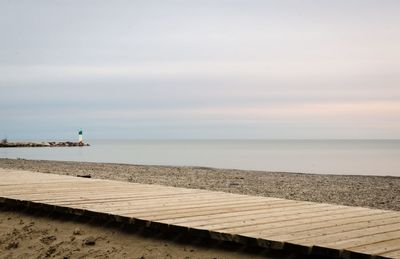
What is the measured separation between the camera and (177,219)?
5.95 meters

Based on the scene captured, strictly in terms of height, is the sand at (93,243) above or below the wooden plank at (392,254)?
below

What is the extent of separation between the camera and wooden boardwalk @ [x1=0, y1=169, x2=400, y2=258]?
480 cm

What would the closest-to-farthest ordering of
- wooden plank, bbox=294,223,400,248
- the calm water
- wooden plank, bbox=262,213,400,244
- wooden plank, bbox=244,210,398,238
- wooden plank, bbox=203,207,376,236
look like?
1. wooden plank, bbox=294,223,400,248
2. wooden plank, bbox=262,213,400,244
3. wooden plank, bbox=244,210,398,238
4. wooden plank, bbox=203,207,376,236
5. the calm water

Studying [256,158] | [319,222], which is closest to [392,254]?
[319,222]

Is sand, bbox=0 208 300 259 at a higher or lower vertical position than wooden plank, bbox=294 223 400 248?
lower

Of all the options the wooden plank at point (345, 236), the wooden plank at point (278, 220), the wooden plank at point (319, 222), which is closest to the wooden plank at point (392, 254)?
the wooden plank at point (345, 236)

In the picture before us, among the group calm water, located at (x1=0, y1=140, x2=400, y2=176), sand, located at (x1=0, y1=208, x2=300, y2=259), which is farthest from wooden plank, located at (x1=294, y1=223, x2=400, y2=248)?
calm water, located at (x1=0, y1=140, x2=400, y2=176)

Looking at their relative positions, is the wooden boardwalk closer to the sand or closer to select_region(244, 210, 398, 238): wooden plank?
select_region(244, 210, 398, 238): wooden plank

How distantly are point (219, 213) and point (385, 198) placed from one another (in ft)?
28.7

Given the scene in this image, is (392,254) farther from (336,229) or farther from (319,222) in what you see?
(319,222)

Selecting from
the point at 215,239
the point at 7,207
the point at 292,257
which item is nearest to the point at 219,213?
the point at 215,239

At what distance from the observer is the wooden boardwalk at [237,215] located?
15.8ft

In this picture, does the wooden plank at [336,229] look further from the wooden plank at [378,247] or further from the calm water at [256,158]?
the calm water at [256,158]

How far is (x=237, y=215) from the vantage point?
6270mm
